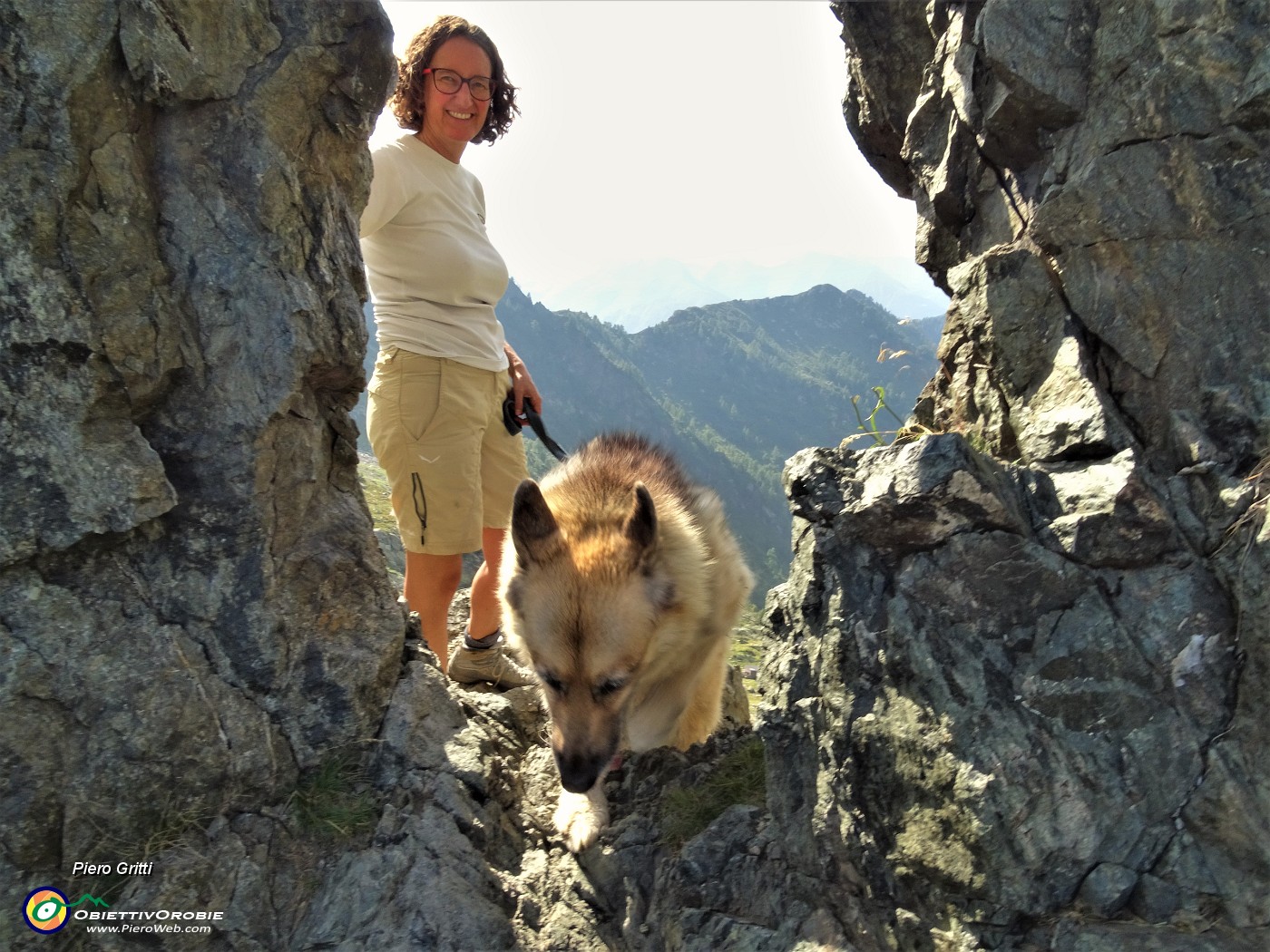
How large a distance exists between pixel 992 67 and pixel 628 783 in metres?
4.81

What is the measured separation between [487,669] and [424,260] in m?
3.33

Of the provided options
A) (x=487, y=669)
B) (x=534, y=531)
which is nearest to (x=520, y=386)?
(x=534, y=531)

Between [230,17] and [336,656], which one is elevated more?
[230,17]

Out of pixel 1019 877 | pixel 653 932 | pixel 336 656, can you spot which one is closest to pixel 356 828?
pixel 336 656

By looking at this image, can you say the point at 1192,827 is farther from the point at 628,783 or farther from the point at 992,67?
the point at 992,67

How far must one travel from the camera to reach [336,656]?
461 cm

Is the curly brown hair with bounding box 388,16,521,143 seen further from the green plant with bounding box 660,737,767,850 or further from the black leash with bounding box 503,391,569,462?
the green plant with bounding box 660,737,767,850

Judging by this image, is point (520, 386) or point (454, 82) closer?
point (454, 82)

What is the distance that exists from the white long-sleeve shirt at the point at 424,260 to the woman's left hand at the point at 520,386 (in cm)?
70

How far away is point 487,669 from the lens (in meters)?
6.75

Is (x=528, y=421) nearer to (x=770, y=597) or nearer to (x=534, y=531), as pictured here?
(x=534, y=531)

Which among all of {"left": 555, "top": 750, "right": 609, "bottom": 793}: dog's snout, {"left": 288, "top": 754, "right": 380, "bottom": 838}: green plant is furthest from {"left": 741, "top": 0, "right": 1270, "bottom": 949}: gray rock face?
{"left": 288, "top": 754, "right": 380, "bottom": 838}: green plant

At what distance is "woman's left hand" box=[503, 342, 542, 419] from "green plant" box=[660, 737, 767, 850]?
315 centimetres

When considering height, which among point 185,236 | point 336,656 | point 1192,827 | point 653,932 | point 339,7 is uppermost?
point 339,7
